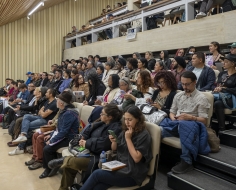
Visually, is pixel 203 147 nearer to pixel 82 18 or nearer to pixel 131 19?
pixel 131 19

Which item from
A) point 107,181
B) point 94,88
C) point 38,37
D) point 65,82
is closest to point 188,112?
point 107,181

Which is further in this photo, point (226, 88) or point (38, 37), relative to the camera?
point (38, 37)

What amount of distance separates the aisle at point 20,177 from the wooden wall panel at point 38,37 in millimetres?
7671

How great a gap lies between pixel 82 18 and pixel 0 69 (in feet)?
14.9

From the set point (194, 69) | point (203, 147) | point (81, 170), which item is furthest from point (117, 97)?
point (203, 147)

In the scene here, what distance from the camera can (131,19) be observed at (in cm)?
715

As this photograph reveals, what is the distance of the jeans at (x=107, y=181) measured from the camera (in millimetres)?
1986

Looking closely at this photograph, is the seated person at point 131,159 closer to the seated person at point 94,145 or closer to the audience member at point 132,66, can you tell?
the seated person at point 94,145

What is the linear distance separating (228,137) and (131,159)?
1122 millimetres

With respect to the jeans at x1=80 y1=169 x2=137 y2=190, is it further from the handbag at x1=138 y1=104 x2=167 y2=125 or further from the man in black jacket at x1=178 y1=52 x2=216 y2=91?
the man in black jacket at x1=178 y1=52 x2=216 y2=91

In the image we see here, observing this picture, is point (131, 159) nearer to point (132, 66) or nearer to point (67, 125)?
point (67, 125)

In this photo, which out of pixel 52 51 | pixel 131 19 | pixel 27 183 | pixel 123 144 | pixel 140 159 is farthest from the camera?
pixel 52 51

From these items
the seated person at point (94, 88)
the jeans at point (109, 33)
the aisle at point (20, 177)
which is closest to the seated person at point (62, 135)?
the aisle at point (20, 177)

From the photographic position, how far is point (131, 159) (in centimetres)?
202
